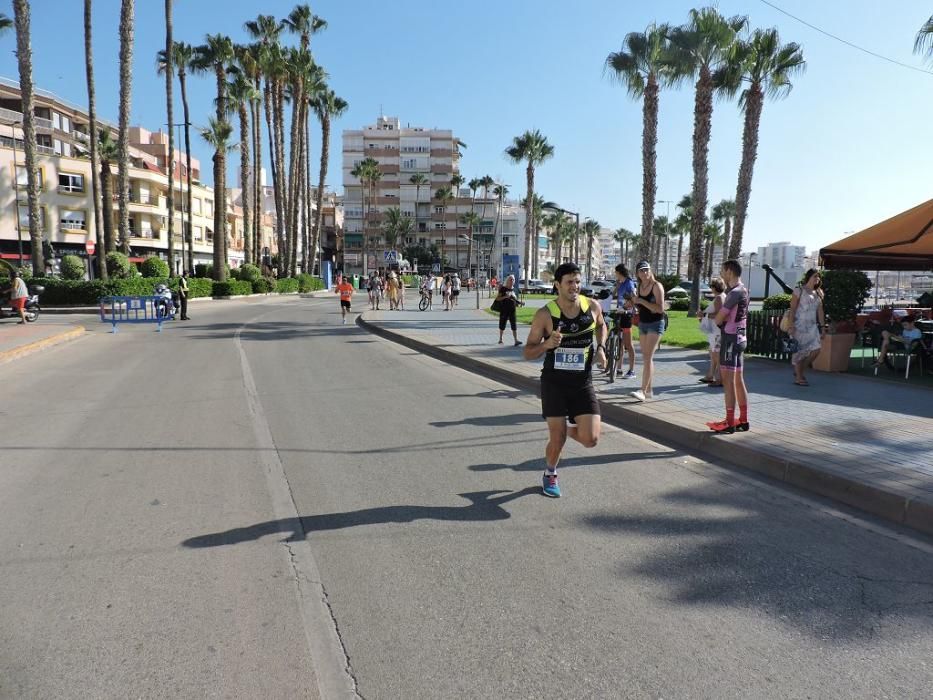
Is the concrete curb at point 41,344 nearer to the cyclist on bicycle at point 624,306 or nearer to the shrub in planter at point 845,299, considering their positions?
the cyclist on bicycle at point 624,306

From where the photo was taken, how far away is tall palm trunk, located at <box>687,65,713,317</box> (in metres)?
26.9

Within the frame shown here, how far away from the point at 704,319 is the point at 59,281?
25.9m

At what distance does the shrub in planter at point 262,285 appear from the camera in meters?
43.8

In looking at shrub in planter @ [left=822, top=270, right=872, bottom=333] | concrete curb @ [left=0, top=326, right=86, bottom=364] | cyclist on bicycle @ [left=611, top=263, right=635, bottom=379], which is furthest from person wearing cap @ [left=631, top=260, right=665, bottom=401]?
concrete curb @ [left=0, top=326, right=86, bottom=364]

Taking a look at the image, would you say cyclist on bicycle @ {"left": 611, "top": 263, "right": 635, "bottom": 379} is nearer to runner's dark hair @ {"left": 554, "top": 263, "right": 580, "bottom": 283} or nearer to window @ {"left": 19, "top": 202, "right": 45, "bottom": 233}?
runner's dark hair @ {"left": 554, "top": 263, "right": 580, "bottom": 283}

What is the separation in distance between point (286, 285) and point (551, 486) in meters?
45.8

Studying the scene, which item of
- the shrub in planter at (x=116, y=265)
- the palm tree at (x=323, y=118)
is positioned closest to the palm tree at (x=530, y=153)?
the palm tree at (x=323, y=118)

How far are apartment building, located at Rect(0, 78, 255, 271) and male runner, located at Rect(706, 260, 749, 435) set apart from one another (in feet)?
139

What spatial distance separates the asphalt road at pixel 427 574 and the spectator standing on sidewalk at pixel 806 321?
3.95 meters

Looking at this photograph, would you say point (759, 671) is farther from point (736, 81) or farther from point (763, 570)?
point (736, 81)

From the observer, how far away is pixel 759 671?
285 cm

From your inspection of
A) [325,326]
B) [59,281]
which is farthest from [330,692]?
[59,281]

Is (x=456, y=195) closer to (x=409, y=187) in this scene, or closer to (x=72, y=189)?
(x=409, y=187)

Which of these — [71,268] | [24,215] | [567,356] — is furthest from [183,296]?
[24,215]
